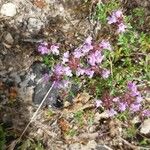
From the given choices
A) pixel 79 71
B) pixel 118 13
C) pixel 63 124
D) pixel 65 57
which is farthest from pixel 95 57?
pixel 63 124

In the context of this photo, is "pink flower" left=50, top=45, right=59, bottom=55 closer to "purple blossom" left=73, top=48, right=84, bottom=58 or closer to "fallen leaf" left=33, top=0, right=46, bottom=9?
"purple blossom" left=73, top=48, right=84, bottom=58

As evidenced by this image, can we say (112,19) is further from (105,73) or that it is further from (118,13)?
(105,73)

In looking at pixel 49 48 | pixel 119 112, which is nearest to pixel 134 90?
pixel 119 112

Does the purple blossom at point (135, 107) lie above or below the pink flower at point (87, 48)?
below

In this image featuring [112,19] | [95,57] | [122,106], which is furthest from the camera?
[112,19]

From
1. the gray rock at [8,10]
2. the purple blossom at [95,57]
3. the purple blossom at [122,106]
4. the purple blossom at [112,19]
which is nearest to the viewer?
the purple blossom at [122,106]

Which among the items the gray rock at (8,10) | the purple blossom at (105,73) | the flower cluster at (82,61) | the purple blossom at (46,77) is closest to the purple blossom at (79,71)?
the flower cluster at (82,61)

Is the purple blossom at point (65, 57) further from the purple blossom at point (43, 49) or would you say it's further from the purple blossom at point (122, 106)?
the purple blossom at point (122, 106)
